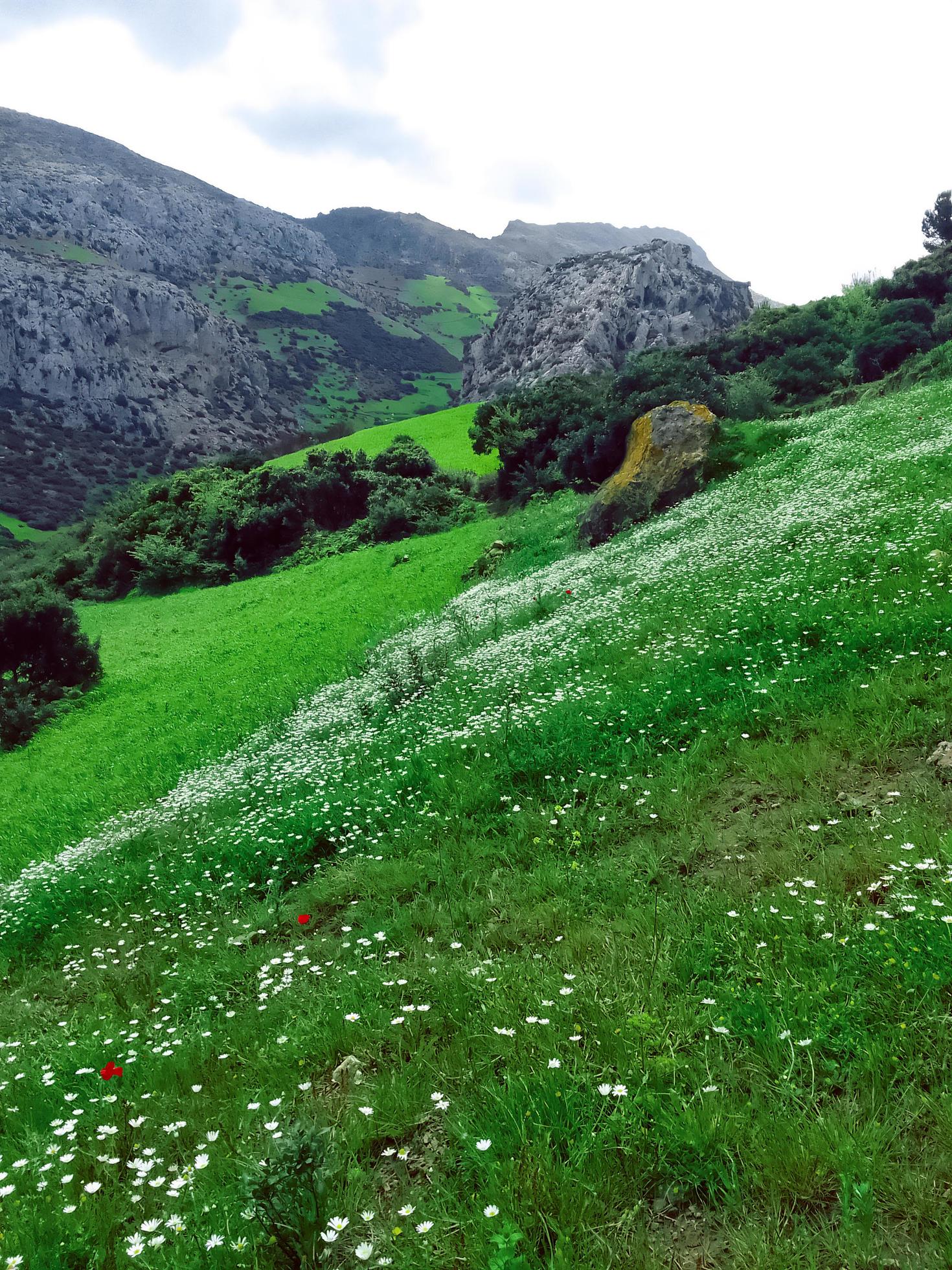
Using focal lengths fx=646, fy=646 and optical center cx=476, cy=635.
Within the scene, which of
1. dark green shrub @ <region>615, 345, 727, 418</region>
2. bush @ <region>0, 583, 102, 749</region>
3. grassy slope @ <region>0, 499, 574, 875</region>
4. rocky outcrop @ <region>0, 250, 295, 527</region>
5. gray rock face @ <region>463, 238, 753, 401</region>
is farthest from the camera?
rocky outcrop @ <region>0, 250, 295, 527</region>

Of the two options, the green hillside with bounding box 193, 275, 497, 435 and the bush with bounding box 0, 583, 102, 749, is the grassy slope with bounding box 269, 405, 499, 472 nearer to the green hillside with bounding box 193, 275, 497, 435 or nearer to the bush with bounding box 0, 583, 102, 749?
the bush with bounding box 0, 583, 102, 749

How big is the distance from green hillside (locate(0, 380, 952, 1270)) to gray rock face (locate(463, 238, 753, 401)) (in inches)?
3464

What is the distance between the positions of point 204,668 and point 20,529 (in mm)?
88064

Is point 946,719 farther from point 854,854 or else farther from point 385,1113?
point 385,1113

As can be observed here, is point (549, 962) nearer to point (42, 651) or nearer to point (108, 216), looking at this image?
point (42, 651)

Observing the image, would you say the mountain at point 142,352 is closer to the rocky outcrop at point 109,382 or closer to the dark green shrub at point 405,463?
the rocky outcrop at point 109,382

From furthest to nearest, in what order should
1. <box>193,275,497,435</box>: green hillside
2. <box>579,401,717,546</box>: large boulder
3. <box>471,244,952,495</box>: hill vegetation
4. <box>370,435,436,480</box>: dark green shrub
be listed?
<box>193,275,497,435</box>: green hillside, <box>370,435,436,480</box>: dark green shrub, <box>471,244,952,495</box>: hill vegetation, <box>579,401,717,546</box>: large boulder

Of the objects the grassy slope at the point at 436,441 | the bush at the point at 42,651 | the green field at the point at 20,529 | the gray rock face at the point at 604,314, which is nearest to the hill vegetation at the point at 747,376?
the grassy slope at the point at 436,441

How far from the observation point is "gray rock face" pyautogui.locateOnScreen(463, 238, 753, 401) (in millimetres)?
97812

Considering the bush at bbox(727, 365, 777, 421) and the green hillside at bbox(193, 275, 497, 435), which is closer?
the bush at bbox(727, 365, 777, 421)

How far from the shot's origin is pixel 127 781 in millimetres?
13102

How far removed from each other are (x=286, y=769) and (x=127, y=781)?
5.75m

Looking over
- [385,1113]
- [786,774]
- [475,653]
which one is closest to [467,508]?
[475,653]

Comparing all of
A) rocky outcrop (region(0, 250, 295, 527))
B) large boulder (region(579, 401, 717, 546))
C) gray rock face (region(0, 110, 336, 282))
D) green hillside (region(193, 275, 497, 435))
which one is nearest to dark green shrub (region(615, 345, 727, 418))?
large boulder (region(579, 401, 717, 546))
